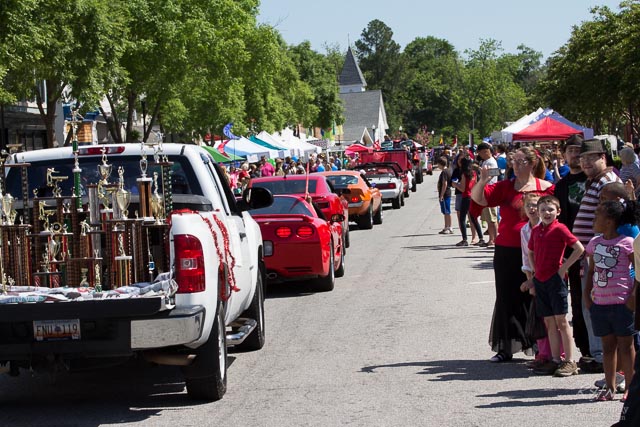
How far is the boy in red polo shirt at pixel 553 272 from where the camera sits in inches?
324

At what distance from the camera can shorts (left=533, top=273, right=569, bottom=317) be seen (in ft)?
27.3

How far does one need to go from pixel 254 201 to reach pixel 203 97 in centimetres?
3653

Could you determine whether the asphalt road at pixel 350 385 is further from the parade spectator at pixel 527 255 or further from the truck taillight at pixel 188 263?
the truck taillight at pixel 188 263

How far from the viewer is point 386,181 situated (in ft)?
119

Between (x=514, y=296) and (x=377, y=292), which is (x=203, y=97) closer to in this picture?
(x=377, y=292)

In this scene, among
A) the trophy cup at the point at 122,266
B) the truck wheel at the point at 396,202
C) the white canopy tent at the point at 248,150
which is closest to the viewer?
the trophy cup at the point at 122,266

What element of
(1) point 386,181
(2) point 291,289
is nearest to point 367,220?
(1) point 386,181

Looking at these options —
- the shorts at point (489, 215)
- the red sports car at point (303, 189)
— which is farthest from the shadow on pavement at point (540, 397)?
the shorts at point (489, 215)

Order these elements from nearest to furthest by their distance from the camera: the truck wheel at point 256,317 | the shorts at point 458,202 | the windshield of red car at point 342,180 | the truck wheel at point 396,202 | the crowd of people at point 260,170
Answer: the truck wheel at point 256,317, the shorts at point 458,202, the windshield of red car at point 342,180, the crowd of people at point 260,170, the truck wheel at point 396,202

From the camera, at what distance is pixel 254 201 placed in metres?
9.88

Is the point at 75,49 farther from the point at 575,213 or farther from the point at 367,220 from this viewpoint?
the point at 575,213

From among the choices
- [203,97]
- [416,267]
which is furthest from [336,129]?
[416,267]

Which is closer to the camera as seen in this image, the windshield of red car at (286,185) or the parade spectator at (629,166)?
the parade spectator at (629,166)

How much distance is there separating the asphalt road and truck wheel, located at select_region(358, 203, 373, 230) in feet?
44.5
